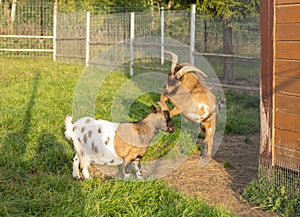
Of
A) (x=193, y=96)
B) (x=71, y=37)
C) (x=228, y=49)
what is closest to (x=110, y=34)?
(x=71, y=37)

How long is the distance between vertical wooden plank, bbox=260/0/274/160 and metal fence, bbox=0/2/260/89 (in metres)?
5.29

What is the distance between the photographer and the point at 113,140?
540cm

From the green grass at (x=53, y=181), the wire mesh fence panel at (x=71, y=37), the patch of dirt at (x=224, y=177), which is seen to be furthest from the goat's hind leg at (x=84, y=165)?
the wire mesh fence panel at (x=71, y=37)

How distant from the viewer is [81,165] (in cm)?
555

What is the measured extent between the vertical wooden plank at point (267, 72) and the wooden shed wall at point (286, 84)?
48 mm

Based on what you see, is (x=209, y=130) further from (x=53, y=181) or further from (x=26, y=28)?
(x=26, y=28)

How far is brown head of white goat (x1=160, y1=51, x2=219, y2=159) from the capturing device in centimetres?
674

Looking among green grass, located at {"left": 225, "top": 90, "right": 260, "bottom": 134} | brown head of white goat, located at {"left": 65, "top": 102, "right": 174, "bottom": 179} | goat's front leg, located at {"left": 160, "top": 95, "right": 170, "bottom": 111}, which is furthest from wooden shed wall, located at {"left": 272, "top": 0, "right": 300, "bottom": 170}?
green grass, located at {"left": 225, "top": 90, "right": 260, "bottom": 134}

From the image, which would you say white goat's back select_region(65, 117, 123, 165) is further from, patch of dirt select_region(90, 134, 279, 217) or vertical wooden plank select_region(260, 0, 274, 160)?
vertical wooden plank select_region(260, 0, 274, 160)

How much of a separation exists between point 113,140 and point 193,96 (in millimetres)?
1842

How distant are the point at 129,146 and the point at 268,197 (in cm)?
163

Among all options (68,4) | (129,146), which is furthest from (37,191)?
(68,4)

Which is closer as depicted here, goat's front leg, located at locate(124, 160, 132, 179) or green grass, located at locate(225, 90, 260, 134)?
goat's front leg, located at locate(124, 160, 132, 179)

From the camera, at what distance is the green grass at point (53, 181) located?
4.45m
